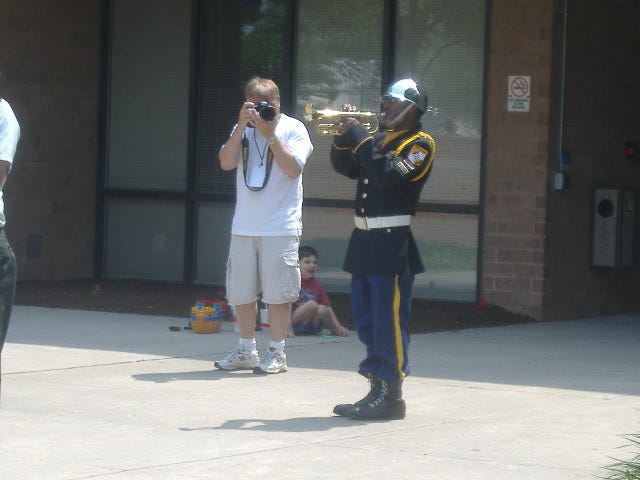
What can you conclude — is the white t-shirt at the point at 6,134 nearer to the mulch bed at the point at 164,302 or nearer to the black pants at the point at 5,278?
the black pants at the point at 5,278

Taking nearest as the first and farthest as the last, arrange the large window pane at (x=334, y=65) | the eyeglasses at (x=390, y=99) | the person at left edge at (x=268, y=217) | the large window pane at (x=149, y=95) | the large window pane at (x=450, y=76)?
the eyeglasses at (x=390, y=99) → the person at left edge at (x=268, y=217) → the large window pane at (x=450, y=76) → the large window pane at (x=334, y=65) → the large window pane at (x=149, y=95)

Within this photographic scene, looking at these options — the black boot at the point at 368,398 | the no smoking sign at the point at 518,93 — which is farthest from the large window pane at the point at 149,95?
the black boot at the point at 368,398

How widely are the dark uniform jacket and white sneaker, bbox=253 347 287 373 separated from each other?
1430 mm

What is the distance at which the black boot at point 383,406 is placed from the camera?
23.3ft

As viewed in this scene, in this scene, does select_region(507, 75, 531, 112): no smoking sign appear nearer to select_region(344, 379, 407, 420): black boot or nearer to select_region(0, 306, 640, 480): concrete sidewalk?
select_region(0, 306, 640, 480): concrete sidewalk

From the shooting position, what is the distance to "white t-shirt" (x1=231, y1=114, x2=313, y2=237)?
27.7 feet

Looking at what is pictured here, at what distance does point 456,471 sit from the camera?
19.4 feet

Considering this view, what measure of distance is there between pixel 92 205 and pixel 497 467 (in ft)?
29.8

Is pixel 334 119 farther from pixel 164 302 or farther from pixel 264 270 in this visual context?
pixel 164 302

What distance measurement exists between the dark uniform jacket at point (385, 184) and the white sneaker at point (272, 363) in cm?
143

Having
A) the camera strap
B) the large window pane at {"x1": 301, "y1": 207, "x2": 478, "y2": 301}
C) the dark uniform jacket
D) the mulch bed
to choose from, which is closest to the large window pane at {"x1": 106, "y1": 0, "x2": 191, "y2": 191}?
the mulch bed

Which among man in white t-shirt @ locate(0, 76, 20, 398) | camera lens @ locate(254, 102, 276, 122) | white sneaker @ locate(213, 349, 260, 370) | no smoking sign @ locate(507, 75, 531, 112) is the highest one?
no smoking sign @ locate(507, 75, 531, 112)

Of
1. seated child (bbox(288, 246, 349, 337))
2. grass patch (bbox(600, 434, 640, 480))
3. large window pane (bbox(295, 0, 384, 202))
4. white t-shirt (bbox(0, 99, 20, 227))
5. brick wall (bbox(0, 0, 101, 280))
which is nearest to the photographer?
grass patch (bbox(600, 434, 640, 480))

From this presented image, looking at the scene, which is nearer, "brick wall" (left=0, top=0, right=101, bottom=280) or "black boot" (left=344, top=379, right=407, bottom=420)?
"black boot" (left=344, top=379, right=407, bottom=420)
